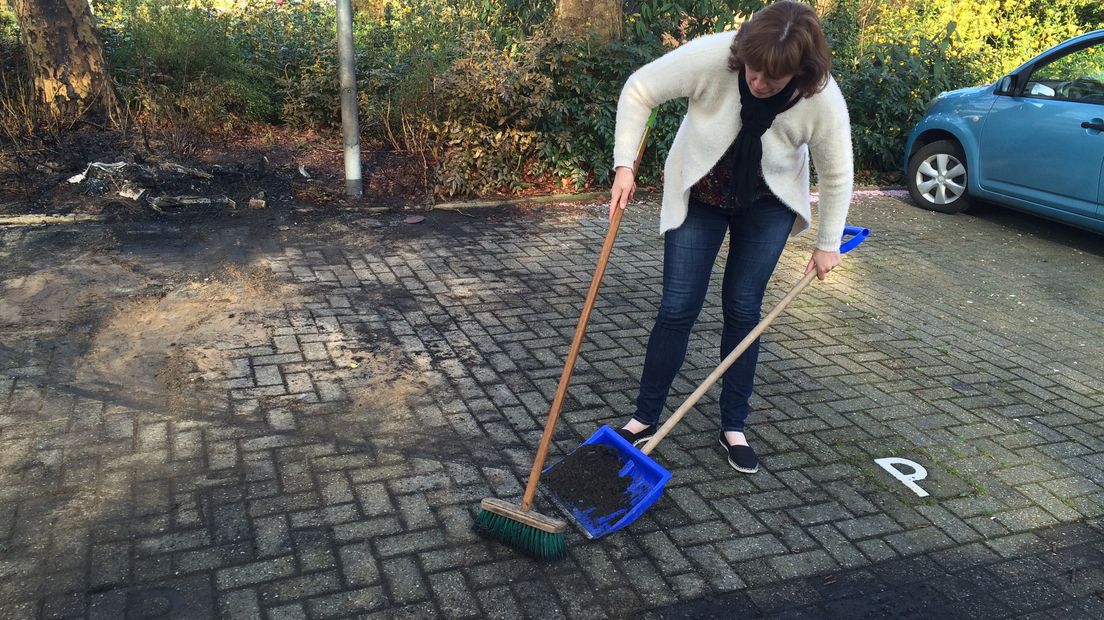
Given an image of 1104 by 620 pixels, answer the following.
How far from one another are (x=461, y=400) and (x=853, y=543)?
1947mm

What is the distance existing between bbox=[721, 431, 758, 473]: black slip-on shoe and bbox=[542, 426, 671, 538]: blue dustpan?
2.01 feet

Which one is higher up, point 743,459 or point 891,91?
point 891,91

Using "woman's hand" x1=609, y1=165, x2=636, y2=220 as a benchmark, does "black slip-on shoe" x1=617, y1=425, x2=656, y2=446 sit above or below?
below

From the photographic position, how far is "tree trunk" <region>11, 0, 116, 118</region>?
26.2 ft

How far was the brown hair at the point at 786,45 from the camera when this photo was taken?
286cm

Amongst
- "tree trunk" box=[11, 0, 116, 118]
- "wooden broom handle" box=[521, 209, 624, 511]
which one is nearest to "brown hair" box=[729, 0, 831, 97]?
"wooden broom handle" box=[521, 209, 624, 511]

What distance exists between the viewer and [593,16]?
29.3 feet

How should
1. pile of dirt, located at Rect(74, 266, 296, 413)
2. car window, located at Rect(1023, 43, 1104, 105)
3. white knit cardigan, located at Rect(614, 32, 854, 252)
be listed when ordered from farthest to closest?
car window, located at Rect(1023, 43, 1104, 105)
pile of dirt, located at Rect(74, 266, 296, 413)
white knit cardigan, located at Rect(614, 32, 854, 252)

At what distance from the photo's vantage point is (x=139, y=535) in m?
3.16

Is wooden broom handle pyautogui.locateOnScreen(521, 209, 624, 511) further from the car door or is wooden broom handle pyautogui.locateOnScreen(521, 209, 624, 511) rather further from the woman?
the car door

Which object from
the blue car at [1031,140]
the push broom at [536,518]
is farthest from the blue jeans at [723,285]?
the blue car at [1031,140]

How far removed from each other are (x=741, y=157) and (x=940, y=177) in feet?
21.1

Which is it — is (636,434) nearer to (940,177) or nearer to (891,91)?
(940,177)

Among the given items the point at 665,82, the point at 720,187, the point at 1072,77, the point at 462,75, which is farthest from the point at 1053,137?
the point at 665,82
